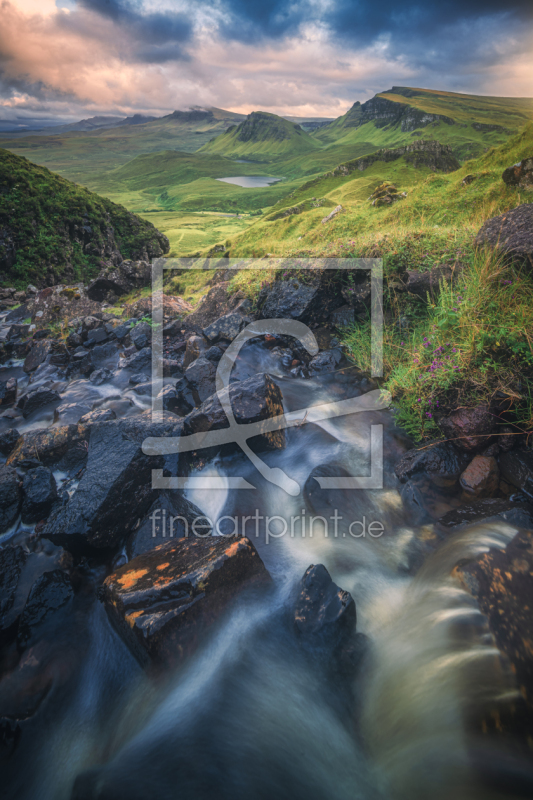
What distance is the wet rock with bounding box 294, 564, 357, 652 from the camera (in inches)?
139

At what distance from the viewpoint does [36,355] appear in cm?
1013

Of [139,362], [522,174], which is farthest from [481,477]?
[522,174]

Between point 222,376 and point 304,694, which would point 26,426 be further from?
point 304,694

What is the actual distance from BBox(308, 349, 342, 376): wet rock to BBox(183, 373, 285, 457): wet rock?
226 centimetres

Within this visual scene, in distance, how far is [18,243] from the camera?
56.4 ft

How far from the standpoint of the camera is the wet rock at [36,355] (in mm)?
10016

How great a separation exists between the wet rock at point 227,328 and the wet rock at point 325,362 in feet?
7.00

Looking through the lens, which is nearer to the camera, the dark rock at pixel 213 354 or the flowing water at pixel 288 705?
the flowing water at pixel 288 705

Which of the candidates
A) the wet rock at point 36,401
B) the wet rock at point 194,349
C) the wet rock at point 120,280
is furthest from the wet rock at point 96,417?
the wet rock at point 120,280

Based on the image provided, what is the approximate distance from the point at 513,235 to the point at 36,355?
37.4 feet

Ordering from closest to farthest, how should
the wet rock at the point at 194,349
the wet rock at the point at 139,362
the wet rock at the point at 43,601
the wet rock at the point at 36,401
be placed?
the wet rock at the point at 43,601 < the wet rock at the point at 36,401 < the wet rock at the point at 194,349 < the wet rock at the point at 139,362

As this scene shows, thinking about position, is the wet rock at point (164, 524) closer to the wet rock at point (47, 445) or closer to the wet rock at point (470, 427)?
the wet rock at point (47, 445)

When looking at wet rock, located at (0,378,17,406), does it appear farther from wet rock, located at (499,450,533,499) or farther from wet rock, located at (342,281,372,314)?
wet rock, located at (499,450,533,499)

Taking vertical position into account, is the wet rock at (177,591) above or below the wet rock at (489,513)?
below
